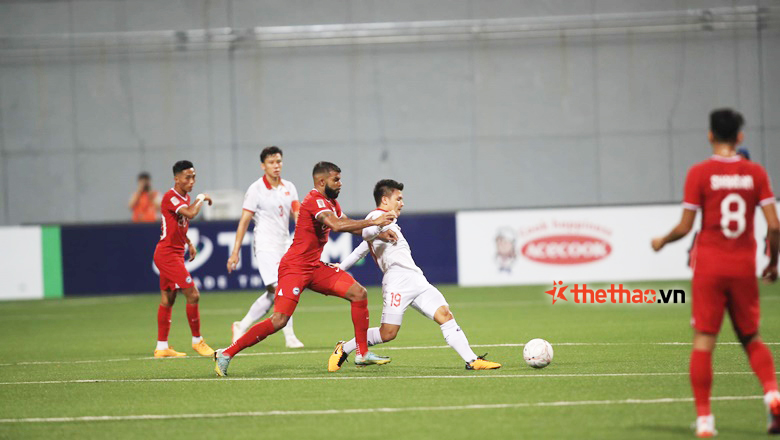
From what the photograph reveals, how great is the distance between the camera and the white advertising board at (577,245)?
1975 cm

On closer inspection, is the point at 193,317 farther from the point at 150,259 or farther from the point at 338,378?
the point at 150,259

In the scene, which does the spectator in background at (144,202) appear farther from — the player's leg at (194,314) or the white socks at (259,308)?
the player's leg at (194,314)

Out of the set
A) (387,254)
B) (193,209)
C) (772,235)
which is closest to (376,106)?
(193,209)

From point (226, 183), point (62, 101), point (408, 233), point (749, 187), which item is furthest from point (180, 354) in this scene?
point (62, 101)

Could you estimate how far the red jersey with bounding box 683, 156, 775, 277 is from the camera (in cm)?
641

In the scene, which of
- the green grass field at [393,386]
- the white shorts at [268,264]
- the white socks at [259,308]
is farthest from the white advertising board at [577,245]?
the white socks at [259,308]

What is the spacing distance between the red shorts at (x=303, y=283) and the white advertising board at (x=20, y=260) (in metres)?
12.2

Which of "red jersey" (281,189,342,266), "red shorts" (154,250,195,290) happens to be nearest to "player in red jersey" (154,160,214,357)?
"red shorts" (154,250,195,290)

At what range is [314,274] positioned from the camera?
10.0 m

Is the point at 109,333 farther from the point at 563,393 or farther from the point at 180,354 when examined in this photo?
the point at 563,393

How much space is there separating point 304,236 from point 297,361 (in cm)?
164

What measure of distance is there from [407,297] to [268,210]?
336cm

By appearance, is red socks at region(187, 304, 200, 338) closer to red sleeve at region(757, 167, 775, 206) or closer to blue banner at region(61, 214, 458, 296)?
red sleeve at region(757, 167, 775, 206)

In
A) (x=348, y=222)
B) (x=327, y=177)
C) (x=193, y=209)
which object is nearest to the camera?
(x=348, y=222)
